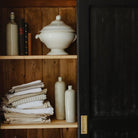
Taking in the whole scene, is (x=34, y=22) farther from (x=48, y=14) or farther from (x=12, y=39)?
(x=12, y=39)

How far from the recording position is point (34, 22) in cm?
184

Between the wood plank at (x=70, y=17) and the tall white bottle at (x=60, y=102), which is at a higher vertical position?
the wood plank at (x=70, y=17)

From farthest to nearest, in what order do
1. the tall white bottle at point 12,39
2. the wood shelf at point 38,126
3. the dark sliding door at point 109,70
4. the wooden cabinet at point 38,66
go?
the wooden cabinet at point 38,66 < the tall white bottle at point 12,39 < the wood shelf at point 38,126 < the dark sliding door at point 109,70

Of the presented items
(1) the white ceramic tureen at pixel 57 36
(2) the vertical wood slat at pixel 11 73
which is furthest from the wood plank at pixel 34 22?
(1) the white ceramic tureen at pixel 57 36

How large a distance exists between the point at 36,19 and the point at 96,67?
71 centimetres

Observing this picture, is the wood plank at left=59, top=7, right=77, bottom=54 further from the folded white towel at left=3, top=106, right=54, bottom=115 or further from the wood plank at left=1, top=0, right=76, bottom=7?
the folded white towel at left=3, top=106, right=54, bottom=115

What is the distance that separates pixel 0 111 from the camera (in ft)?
5.26

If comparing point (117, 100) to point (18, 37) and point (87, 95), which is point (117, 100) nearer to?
point (87, 95)

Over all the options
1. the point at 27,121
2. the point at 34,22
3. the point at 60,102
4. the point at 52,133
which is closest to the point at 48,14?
the point at 34,22

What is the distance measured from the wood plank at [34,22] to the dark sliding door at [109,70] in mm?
560

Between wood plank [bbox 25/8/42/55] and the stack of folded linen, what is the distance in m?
0.39

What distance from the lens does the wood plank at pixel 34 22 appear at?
1.83m

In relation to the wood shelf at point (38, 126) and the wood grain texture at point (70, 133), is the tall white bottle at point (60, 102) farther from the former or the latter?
the wood grain texture at point (70, 133)

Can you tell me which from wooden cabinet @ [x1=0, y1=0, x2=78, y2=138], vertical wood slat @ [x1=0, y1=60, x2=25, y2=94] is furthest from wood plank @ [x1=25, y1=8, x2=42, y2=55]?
vertical wood slat @ [x1=0, y1=60, x2=25, y2=94]
